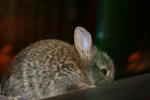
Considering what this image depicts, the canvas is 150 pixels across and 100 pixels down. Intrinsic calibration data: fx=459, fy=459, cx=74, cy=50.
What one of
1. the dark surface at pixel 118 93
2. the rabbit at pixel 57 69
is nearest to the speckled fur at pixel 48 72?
the rabbit at pixel 57 69

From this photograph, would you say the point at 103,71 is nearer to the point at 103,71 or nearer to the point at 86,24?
the point at 103,71

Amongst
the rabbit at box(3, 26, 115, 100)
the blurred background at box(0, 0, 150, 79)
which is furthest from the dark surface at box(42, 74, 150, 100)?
the blurred background at box(0, 0, 150, 79)

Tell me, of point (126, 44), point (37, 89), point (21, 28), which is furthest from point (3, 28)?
point (37, 89)

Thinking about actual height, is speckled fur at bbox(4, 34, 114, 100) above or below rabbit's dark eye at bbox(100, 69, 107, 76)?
above

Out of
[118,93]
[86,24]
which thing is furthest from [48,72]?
[86,24]

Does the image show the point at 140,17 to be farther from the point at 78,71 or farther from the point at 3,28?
the point at 78,71

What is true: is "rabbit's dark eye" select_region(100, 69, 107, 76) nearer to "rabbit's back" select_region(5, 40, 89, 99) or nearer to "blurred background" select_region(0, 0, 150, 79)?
"rabbit's back" select_region(5, 40, 89, 99)
